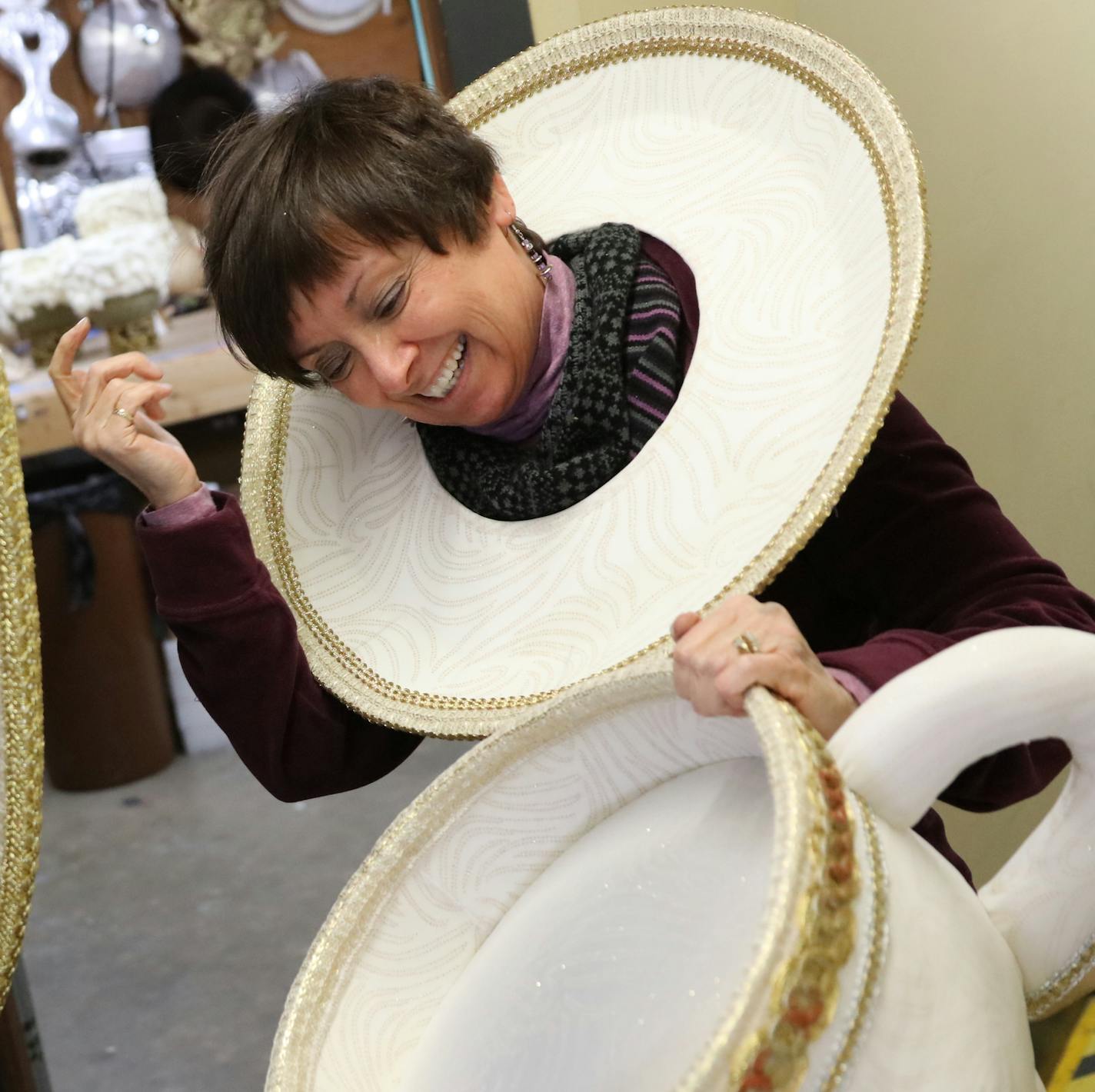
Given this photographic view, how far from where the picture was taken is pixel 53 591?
240 centimetres

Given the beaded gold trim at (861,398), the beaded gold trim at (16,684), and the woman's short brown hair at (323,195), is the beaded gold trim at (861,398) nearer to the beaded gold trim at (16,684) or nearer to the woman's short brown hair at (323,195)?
the woman's short brown hair at (323,195)

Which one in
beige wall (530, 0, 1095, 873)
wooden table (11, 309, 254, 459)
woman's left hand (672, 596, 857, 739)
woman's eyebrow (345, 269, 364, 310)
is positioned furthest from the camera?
wooden table (11, 309, 254, 459)

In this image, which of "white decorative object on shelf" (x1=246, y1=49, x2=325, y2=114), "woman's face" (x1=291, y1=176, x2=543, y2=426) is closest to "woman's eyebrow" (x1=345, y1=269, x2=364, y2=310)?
"woman's face" (x1=291, y1=176, x2=543, y2=426)

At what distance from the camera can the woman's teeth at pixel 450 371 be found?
0.76 m

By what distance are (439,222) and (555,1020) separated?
43cm

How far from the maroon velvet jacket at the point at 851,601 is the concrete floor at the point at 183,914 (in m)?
1.03

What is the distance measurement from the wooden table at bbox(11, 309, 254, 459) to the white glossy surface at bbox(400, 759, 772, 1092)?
1467mm

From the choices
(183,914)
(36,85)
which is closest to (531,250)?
(183,914)

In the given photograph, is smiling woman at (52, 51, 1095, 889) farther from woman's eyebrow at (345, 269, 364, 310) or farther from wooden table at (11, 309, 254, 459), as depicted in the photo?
wooden table at (11, 309, 254, 459)

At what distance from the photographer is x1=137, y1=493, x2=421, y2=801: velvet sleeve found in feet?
2.49

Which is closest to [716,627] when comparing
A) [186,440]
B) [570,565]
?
[570,565]

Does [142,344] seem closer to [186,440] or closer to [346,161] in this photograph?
[186,440]

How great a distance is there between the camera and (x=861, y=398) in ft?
2.05

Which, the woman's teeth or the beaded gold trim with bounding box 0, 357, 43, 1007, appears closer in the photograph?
the beaded gold trim with bounding box 0, 357, 43, 1007
